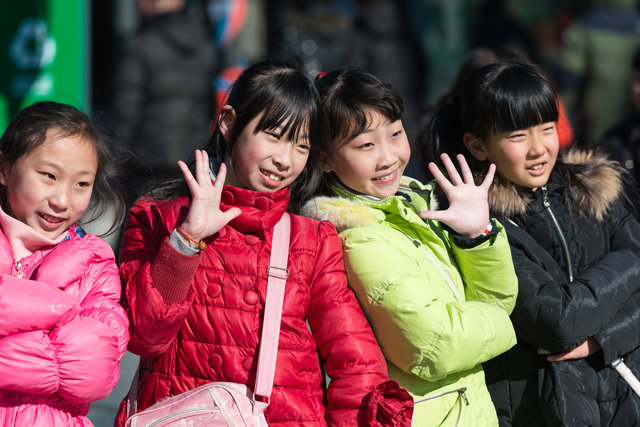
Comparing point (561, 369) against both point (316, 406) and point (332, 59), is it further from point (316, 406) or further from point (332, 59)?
point (332, 59)

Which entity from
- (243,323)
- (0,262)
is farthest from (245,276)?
(0,262)

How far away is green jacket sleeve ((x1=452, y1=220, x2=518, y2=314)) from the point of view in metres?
2.79

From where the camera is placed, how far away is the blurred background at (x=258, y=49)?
20.8 ft

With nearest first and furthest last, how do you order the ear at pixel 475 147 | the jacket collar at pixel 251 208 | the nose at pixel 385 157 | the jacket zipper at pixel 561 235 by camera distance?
the jacket collar at pixel 251 208 < the nose at pixel 385 157 < the jacket zipper at pixel 561 235 < the ear at pixel 475 147

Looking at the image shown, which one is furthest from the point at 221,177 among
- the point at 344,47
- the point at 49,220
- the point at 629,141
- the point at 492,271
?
the point at 344,47

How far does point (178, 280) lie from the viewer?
7.95 ft

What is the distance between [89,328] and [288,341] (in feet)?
1.83

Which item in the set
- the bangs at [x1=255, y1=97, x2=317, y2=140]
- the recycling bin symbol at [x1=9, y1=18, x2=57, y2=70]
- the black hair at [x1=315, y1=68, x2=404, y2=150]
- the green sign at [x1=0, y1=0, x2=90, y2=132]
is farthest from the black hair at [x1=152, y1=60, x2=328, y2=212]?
the recycling bin symbol at [x1=9, y1=18, x2=57, y2=70]

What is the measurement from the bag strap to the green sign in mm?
4048

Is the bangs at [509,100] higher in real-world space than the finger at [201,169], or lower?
higher

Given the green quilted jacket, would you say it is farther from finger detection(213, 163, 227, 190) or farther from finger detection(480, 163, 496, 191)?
finger detection(213, 163, 227, 190)

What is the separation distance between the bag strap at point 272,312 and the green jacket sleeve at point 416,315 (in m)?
0.26

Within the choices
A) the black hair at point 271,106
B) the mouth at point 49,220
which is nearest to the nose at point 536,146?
the black hair at point 271,106

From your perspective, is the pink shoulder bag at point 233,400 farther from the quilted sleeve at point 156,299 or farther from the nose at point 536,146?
the nose at point 536,146
